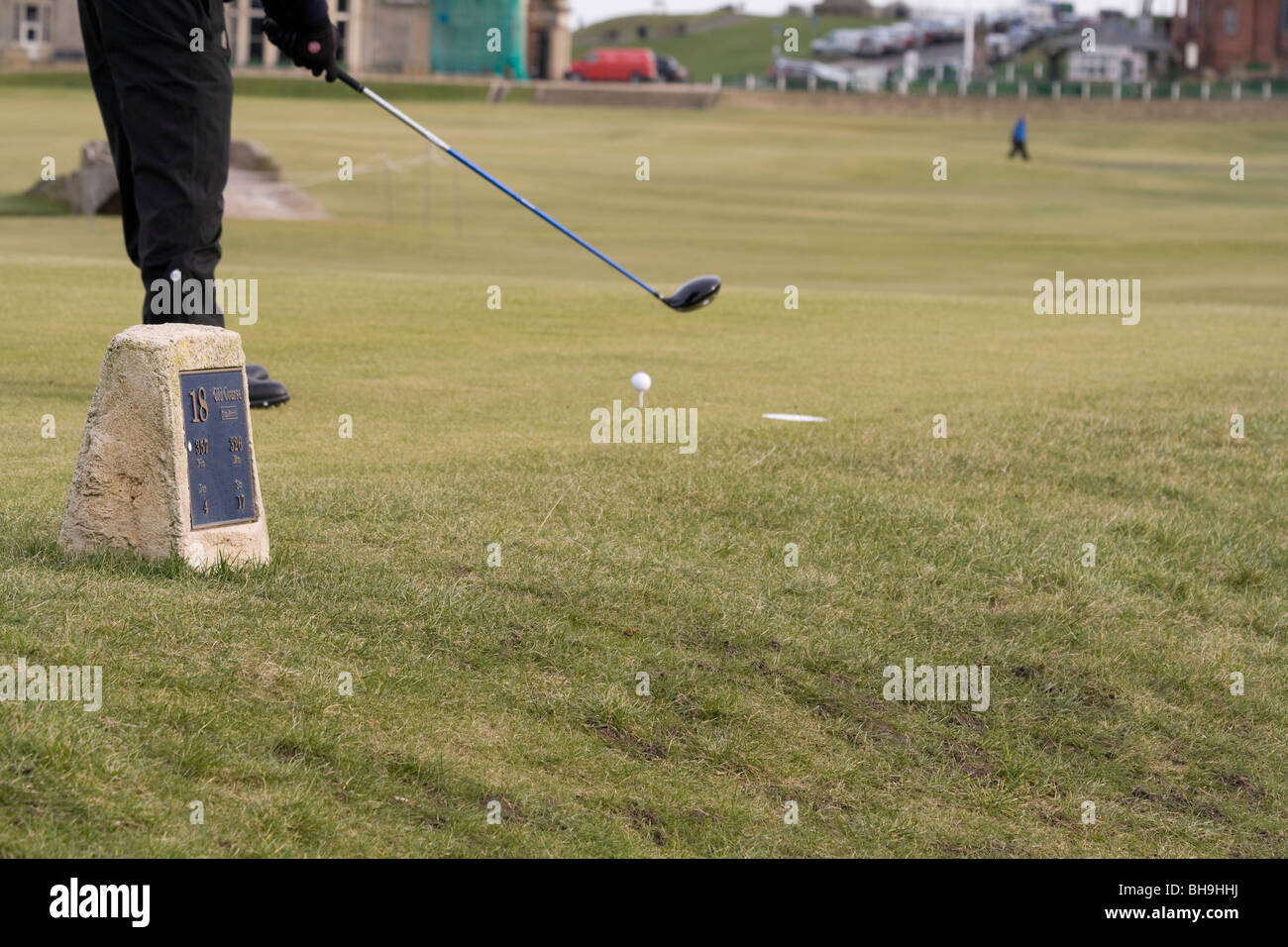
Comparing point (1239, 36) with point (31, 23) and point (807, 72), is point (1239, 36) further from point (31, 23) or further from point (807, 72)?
point (31, 23)

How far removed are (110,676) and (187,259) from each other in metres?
3.31

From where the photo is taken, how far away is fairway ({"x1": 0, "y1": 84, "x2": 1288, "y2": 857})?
5.36 m

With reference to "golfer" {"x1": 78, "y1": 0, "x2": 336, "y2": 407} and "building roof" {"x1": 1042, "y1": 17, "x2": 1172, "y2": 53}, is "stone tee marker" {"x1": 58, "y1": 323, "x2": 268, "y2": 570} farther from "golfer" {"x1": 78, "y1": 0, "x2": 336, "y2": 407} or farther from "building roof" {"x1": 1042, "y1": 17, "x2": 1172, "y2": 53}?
"building roof" {"x1": 1042, "y1": 17, "x2": 1172, "y2": 53}

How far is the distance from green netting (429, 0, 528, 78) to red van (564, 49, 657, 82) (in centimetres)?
475

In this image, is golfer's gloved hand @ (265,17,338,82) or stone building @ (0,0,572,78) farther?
stone building @ (0,0,572,78)

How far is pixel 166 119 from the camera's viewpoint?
7.96m

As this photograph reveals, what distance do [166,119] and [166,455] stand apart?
2.47 meters

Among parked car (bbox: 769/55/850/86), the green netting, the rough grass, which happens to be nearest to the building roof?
parked car (bbox: 769/55/850/86)

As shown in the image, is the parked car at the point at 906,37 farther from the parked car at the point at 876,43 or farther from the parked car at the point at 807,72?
the parked car at the point at 807,72

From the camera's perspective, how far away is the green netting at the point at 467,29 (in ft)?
300

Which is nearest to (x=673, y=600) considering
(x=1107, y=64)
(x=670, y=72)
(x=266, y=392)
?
(x=266, y=392)

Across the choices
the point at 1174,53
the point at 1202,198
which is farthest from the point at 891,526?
the point at 1174,53
